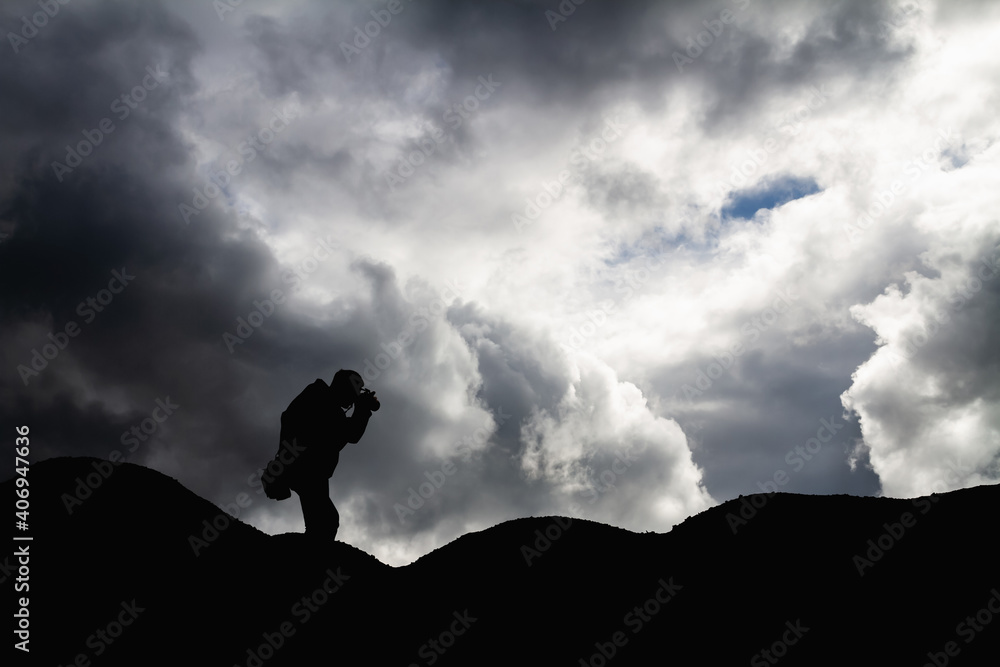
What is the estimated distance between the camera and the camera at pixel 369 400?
10273mm

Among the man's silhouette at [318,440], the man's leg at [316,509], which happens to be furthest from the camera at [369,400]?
the man's leg at [316,509]

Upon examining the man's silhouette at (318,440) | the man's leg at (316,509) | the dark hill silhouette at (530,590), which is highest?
the man's silhouette at (318,440)

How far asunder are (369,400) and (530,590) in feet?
13.5

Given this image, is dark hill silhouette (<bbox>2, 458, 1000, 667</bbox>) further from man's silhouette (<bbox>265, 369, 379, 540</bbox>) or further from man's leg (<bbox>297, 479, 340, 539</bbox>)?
man's silhouette (<bbox>265, 369, 379, 540</bbox>)

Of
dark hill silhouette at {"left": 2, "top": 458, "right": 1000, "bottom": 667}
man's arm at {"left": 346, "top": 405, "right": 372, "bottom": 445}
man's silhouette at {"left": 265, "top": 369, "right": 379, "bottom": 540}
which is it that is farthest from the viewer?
man's arm at {"left": 346, "top": 405, "right": 372, "bottom": 445}

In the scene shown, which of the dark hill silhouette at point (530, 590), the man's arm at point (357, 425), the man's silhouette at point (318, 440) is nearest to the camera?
the dark hill silhouette at point (530, 590)

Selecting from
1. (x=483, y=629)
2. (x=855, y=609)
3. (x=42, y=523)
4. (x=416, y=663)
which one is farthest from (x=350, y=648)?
(x=855, y=609)

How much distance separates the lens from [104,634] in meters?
7.74

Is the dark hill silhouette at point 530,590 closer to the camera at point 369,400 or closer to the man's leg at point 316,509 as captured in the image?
the man's leg at point 316,509

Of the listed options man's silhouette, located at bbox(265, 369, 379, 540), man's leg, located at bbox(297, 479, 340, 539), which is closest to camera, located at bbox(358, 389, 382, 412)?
man's silhouette, located at bbox(265, 369, 379, 540)

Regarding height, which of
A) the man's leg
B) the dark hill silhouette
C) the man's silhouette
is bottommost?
the dark hill silhouette

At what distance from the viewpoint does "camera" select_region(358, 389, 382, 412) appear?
33.7 ft

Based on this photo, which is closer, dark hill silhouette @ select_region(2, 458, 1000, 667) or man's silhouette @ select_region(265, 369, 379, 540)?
dark hill silhouette @ select_region(2, 458, 1000, 667)

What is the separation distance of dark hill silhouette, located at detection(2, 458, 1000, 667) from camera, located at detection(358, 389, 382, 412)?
240 centimetres
